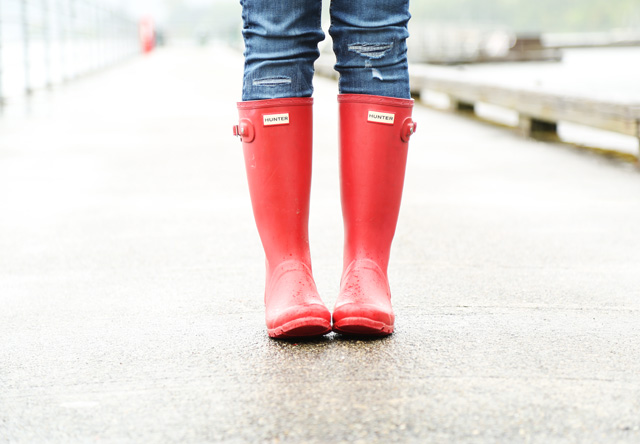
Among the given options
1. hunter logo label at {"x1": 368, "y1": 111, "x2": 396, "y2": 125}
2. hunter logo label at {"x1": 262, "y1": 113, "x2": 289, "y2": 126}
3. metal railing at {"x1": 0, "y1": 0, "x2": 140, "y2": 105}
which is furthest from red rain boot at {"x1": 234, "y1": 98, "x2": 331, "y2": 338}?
metal railing at {"x1": 0, "y1": 0, "x2": 140, "y2": 105}

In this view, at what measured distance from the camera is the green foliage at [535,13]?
8831 cm

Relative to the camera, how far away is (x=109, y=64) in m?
14.7

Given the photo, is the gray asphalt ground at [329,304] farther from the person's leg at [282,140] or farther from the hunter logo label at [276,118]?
the hunter logo label at [276,118]

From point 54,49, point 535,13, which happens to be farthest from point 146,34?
point 535,13

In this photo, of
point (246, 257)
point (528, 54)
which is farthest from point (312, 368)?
point (528, 54)

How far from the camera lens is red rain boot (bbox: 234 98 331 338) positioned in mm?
1422

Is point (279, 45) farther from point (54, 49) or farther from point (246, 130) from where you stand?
point (54, 49)

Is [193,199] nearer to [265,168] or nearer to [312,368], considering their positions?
[265,168]

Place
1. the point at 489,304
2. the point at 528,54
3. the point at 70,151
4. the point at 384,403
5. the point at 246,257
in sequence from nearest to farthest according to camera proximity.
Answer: the point at 384,403 < the point at 489,304 < the point at 246,257 < the point at 70,151 < the point at 528,54

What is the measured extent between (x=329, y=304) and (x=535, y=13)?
10160 centimetres

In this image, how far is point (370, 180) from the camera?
146cm

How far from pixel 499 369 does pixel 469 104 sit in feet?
18.0

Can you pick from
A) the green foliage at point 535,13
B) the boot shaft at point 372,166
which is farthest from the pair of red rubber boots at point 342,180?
the green foliage at point 535,13

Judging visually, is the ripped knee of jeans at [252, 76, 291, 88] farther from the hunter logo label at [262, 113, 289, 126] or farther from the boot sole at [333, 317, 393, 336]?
the boot sole at [333, 317, 393, 336]
